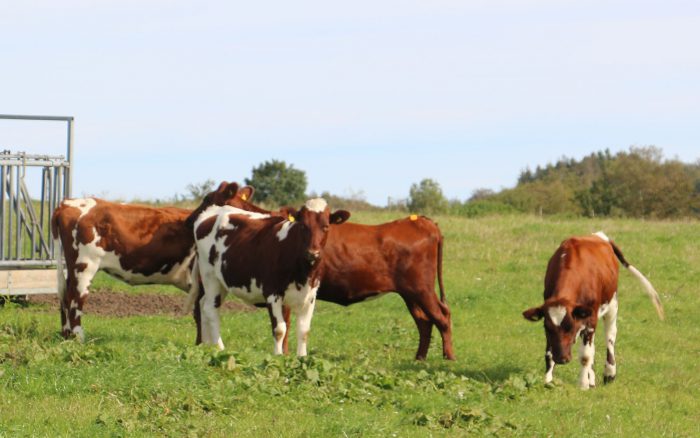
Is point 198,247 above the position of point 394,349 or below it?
above

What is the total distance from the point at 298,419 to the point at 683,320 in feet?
37.6

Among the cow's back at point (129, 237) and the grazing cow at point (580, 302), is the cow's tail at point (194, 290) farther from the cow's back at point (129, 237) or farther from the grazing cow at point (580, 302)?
the grazing cow at point (580, 302)

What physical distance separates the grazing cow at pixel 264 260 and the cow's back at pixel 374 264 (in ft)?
4.14

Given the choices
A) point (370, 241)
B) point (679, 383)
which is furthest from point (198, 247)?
point (679, 383)

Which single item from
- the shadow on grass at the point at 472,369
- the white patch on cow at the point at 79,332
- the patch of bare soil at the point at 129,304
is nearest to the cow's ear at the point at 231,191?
the white patch on cow at the point at 79,332

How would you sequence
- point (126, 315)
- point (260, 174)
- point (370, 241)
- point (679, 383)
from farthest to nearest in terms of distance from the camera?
point (260, 174) → point (126, 315) → point (370, 241) → point (679, 383)

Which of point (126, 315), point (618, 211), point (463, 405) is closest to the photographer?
point (463, 405)

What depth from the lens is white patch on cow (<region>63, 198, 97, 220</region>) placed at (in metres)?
15.5

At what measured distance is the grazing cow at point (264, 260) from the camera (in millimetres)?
13227

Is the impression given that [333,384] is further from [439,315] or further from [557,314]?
[439,315]

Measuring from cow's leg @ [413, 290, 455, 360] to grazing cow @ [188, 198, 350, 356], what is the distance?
2.03 m

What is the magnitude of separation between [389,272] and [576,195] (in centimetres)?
4732

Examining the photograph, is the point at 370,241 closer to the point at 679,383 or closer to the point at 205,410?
the point at 679,383

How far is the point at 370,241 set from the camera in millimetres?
15492
